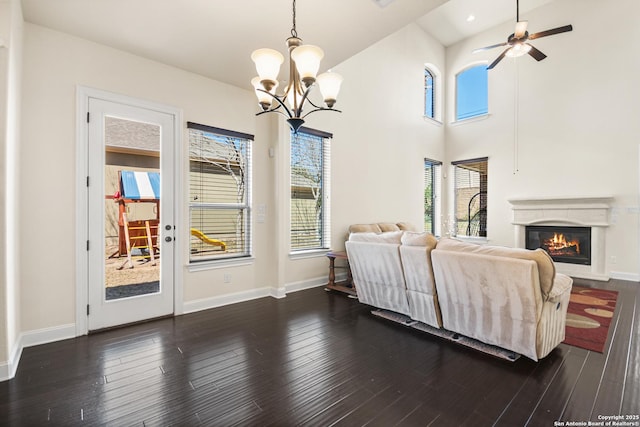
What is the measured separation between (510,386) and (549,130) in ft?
20.6

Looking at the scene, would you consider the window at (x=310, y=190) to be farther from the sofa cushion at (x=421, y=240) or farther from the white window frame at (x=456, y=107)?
the white window frame at (x=456, y=107)

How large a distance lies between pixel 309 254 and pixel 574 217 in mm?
5301

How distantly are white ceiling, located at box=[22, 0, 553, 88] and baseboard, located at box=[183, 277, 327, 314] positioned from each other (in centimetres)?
298

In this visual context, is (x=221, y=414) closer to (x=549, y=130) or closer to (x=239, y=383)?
(x=239, y=383)

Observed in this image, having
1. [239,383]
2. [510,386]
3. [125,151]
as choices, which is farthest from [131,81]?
[510,386]

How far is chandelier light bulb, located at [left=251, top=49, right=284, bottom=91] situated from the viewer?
220cm

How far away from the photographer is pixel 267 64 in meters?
2.21

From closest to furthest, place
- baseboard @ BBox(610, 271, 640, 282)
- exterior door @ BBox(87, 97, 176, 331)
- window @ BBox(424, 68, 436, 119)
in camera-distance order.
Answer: exterior door @ BBox(87, 97, 176, 331)
baseboard @ BBox(610, 271, 640, 282)
window @ BBox(424, 68, 436, 119)

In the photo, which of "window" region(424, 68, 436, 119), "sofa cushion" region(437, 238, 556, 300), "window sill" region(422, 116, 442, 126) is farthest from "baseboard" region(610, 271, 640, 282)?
"window" region(424, 68, 436, 119)

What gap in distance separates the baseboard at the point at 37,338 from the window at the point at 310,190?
2.88m

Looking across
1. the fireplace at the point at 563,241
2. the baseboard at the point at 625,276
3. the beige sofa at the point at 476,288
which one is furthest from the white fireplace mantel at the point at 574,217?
the beige sofa at the point at 476,288

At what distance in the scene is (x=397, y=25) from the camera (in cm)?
295

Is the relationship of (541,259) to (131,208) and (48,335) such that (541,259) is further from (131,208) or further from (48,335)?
(48,335)

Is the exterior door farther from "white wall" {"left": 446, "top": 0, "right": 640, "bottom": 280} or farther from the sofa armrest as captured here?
"white wall" {"left": 446, "top": 0, "right": 640, "bottom": 280}
